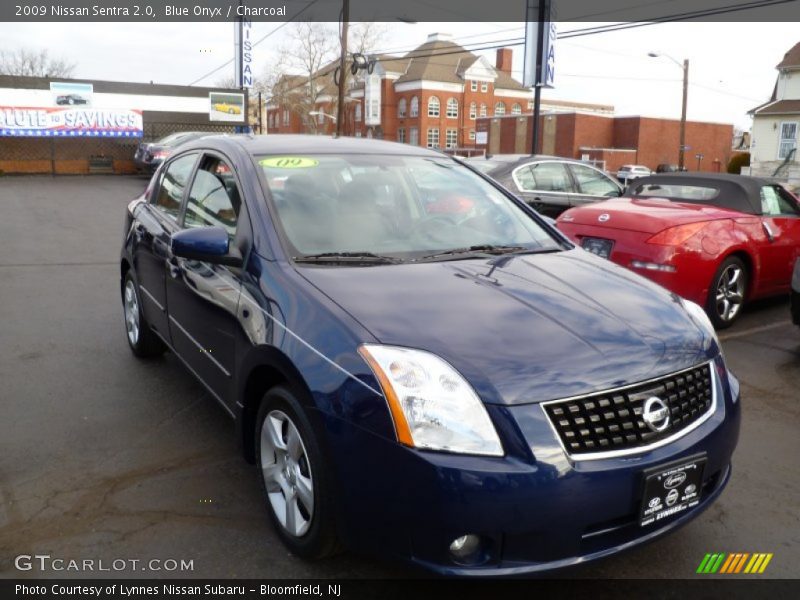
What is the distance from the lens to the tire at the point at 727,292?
20.8 ft

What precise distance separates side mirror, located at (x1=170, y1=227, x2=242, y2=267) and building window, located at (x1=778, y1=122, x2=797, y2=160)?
53274 millimetres

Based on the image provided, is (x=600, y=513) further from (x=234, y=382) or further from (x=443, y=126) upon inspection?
(x=443, y=126)

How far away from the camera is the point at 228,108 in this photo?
28.1m

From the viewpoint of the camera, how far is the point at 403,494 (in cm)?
229

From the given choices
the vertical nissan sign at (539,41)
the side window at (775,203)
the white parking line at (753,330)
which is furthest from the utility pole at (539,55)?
the white parking line at (753,330)

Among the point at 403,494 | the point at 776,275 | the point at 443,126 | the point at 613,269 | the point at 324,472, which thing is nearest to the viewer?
the point at 403,494

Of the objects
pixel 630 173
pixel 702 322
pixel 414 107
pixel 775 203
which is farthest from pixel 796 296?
pixel 414 107

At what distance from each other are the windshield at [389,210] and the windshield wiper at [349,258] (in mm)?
19

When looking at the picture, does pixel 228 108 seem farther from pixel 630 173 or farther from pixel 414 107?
pixel 414 107

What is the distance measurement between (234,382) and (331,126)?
3319 inches

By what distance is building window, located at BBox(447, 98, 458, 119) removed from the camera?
77750mm

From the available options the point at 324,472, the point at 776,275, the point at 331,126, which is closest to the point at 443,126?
→ the point at 331,126

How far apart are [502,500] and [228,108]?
2801 cm

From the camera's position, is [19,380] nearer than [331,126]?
Yes
